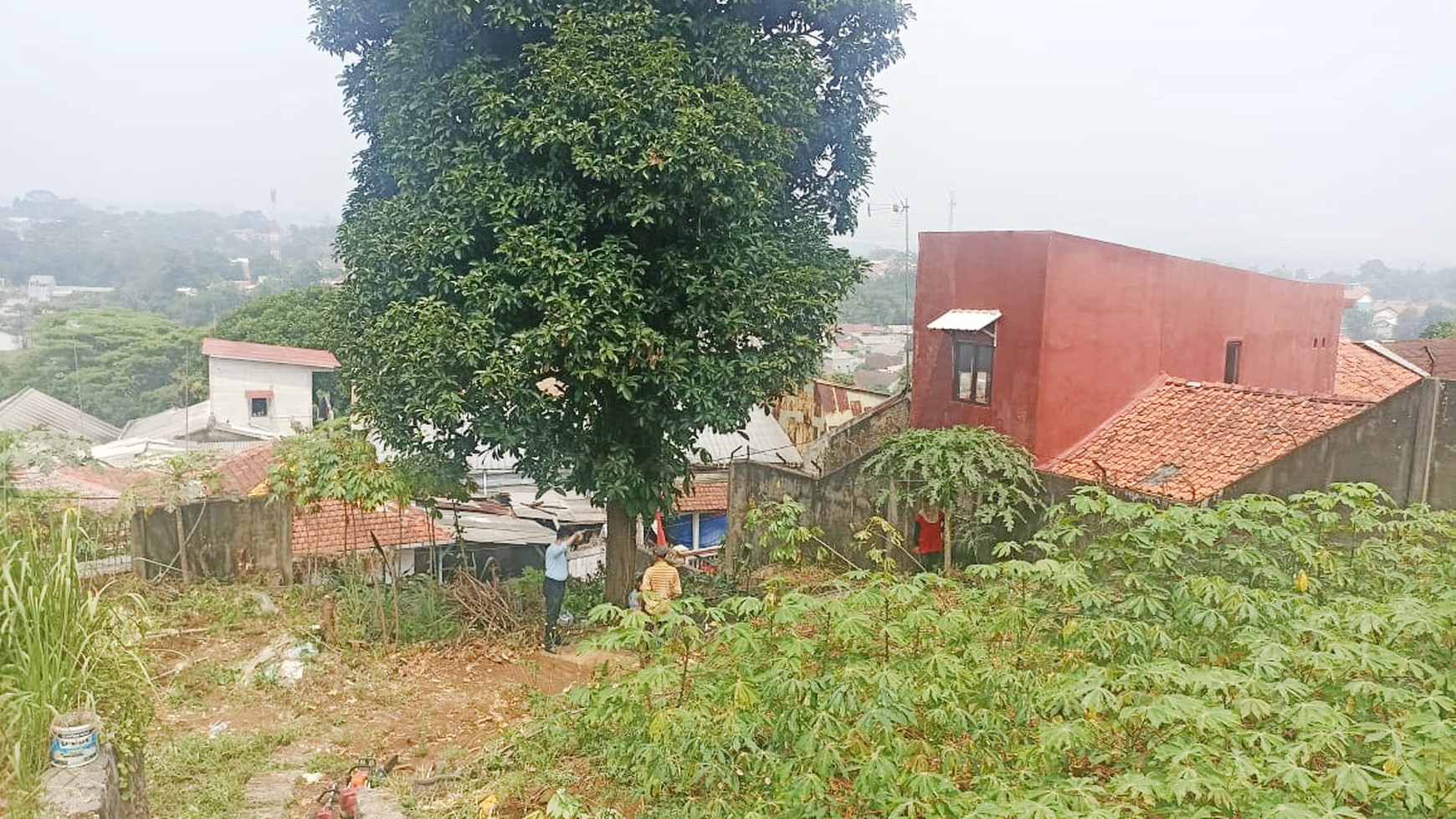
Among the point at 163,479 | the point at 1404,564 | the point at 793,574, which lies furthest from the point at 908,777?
the point at 163,479

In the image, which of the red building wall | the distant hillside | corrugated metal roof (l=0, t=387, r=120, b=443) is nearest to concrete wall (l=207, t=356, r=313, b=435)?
corrugated metal roof (l=0, t=387, r=120, b=443)

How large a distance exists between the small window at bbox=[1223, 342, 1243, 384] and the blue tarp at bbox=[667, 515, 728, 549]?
10.9 metres

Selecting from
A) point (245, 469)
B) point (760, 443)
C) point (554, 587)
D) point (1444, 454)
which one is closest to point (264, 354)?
point (245, 469)

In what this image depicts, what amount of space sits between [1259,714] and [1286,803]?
524mm

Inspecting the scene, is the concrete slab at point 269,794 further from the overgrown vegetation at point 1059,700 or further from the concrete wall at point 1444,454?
the concrete wall at point 1444,454

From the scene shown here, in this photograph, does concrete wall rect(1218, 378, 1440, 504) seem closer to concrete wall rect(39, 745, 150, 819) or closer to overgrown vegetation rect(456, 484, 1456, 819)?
overgrown vegetation rect(456, 484, 1456, 819)

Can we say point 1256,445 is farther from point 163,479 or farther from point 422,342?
point 163,479

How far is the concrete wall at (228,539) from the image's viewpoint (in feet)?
32.3

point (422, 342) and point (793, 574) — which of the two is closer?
point (422, 342)

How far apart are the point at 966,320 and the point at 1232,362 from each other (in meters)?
5.74

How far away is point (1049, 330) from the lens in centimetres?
1102

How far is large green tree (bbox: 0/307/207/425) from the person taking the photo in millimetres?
36844

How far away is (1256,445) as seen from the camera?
33.5ft

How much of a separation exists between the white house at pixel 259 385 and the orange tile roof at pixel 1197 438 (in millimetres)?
25602
